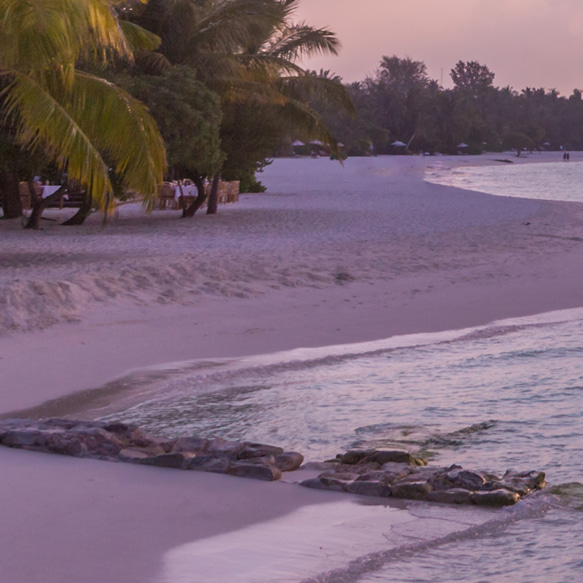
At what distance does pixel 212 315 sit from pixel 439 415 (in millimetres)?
4324

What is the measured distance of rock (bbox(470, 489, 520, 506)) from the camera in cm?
489

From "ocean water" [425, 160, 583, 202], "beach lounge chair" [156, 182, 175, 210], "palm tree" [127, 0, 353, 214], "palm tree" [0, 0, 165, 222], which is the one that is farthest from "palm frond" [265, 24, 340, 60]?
"ocean water" [425, 160, 583, 202]

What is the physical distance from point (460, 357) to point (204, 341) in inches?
107

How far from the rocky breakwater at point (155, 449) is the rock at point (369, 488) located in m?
0.46

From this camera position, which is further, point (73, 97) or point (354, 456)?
point (73, 97)

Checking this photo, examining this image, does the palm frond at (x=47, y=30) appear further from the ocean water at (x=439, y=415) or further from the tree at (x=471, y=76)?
the tree at (x=471, y=76)

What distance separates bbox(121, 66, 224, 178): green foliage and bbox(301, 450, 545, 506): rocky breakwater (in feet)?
47.0

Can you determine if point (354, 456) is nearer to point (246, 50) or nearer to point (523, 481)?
point (523, 481)

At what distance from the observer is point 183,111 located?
18797 millimetres

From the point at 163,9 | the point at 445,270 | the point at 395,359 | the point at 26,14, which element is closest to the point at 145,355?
the point at 395,359

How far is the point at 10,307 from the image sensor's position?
9773 millimetres

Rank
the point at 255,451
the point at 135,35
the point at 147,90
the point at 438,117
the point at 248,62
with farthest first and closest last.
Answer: the point at 438,117 < the point at 248,62 < the point at 147,90 < the point at 135,35 < the point at 255,451

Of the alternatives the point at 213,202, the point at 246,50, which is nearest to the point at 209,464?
the point at 246,50

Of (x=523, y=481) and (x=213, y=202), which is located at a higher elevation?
(x=213, y=202)
